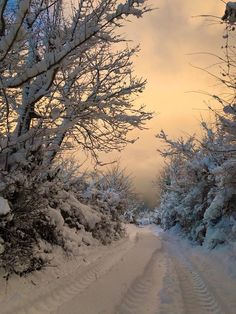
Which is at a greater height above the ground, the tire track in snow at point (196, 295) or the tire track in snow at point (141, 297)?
the tire track in snow at point (196, 295)

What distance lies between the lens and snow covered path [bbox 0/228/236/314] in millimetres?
6992

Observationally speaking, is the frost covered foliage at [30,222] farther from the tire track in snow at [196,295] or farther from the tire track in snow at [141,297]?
the tire track in snow at [196,295]

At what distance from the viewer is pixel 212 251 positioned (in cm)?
1619

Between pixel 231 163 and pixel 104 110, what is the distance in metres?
4.02

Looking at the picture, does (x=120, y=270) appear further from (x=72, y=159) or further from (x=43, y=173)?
(x=72, y=159)

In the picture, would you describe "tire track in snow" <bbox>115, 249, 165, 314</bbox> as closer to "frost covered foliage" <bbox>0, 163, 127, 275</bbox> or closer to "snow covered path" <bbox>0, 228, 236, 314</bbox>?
"snow covered path" <bbox>0, 228, 236, 314</bbox>

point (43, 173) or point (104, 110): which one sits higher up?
point (104, 110)

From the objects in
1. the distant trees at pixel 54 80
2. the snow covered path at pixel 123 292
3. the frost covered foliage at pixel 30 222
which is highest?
the distant trees at pixel 54 80

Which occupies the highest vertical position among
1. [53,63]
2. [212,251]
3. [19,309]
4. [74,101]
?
[74,101]

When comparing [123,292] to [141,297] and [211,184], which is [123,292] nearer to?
[141,297]

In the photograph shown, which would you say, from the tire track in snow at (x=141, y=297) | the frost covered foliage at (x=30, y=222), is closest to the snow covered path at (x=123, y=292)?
the tire track in snow at (x=141, y=297)

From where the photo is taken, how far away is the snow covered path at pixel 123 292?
22.9ft

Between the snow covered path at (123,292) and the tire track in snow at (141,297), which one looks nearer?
the snow covered path at (123,292)

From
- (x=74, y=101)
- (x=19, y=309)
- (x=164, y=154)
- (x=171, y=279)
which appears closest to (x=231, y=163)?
(x=171, y=279)
